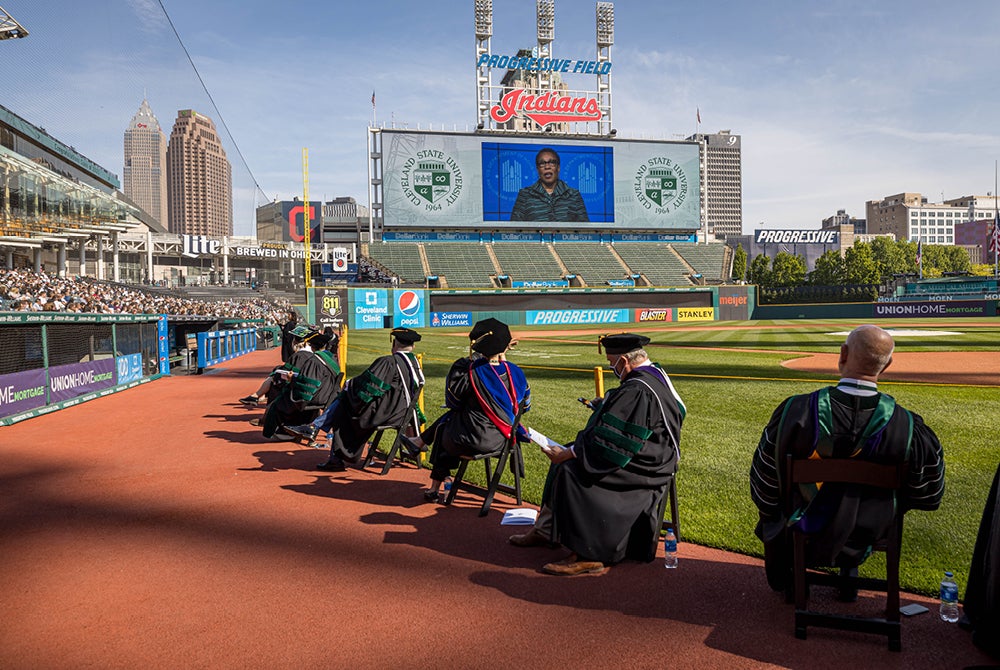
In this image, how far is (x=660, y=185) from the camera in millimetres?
68250

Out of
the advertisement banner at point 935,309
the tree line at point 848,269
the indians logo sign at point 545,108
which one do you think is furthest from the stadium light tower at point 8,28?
the tree line at point 848,269

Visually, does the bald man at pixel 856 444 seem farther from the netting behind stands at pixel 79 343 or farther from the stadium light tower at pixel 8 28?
the stadium light tower at pixel 8 28

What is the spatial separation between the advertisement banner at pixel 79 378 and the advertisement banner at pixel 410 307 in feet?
122

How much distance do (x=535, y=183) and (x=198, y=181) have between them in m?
62.9

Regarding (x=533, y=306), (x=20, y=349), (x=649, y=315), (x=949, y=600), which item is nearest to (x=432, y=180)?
(x=533, y=306)

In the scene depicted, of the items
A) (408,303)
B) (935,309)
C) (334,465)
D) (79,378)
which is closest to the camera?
(334,465)

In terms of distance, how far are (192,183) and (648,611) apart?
4828 inches

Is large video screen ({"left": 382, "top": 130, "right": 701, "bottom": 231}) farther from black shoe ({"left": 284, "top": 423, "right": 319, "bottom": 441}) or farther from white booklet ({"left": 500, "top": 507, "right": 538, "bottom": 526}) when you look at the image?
white booklet ({"left": 500, "top": 507, "right": 538, "bottom": 526})

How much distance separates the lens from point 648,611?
4.17 metres

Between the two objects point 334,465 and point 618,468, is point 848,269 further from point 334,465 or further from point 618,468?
point 618,468

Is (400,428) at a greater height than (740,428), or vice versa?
(400,428)

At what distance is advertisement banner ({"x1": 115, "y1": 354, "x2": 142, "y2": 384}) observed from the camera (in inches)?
664

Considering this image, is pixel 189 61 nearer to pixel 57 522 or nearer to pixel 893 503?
pixel 57 522

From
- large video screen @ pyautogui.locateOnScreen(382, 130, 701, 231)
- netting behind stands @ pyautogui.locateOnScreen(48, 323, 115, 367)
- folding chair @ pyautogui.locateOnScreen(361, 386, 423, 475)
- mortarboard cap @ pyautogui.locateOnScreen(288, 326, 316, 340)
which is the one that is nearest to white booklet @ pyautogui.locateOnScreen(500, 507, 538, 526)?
Result: folding chair @ pyautogui.locateOnScreen(361, 386, 423, 475)
